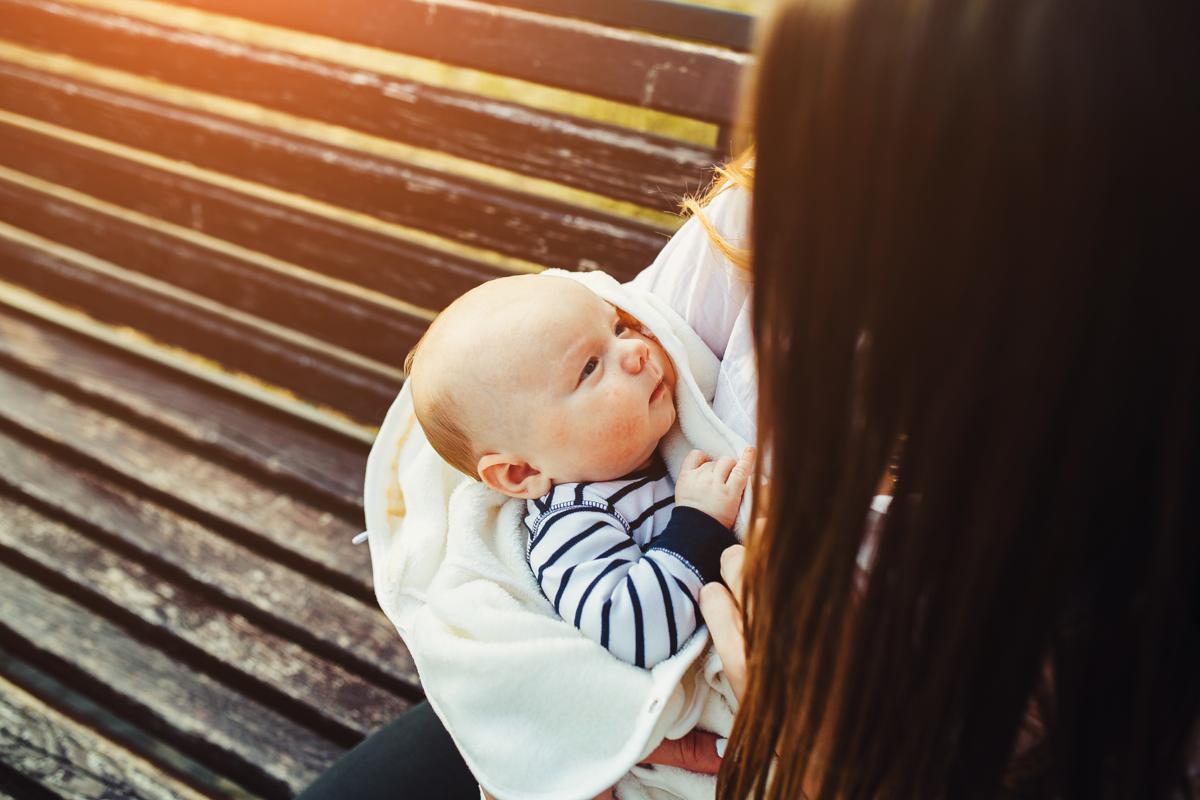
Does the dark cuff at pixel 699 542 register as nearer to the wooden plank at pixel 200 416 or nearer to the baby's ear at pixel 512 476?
the baby's ear at pixel 512 476

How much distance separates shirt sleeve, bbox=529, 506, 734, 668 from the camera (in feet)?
3.45

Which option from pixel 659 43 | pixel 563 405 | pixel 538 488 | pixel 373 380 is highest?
pixel 659 43

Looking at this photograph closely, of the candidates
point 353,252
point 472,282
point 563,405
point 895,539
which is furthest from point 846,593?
point 353,252

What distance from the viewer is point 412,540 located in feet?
4.34

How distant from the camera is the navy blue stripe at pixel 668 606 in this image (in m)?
1.05

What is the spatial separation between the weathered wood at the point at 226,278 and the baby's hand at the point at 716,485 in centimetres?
134

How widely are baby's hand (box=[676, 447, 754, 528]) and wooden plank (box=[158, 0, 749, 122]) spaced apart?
0.92 meters

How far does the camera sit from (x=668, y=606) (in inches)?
41.2

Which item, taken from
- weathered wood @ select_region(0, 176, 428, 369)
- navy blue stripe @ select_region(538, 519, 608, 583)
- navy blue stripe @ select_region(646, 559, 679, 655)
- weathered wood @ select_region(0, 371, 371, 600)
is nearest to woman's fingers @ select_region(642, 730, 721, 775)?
navy blue stripe @ select_region(646, 559, 679, 655)

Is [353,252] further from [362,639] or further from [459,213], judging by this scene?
[362,639]

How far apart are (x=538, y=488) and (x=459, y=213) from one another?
1.15 meters

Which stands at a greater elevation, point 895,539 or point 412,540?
point 895,539

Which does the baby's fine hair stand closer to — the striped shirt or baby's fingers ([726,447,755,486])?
the striped shirt

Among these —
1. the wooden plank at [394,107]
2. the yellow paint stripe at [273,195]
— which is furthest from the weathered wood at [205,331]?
the wooden plank at [394,107]
